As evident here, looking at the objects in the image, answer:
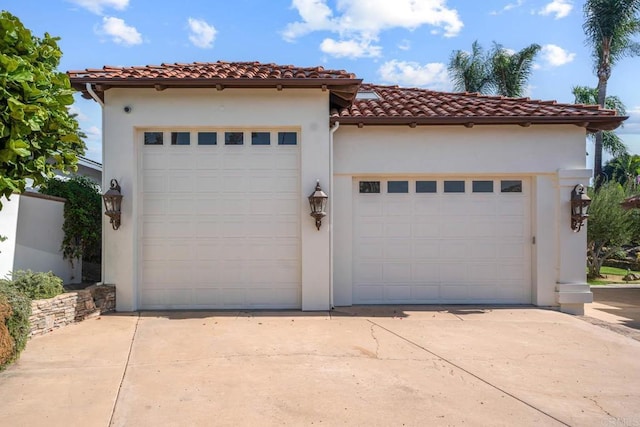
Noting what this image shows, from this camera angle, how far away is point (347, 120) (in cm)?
903

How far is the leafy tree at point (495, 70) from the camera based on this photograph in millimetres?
23406

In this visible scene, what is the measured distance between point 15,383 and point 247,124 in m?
5.67

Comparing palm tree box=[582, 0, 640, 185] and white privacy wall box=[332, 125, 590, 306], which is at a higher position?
palm tree box=[582, 0, 640, 185]

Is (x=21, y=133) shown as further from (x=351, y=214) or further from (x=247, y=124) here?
(x=351, y=214)

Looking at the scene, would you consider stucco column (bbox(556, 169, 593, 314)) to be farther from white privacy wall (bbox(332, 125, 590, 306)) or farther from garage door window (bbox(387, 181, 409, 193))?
garage door window (bbox(387, 181, 409, 193))

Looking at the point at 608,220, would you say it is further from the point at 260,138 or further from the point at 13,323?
the point at 13,323

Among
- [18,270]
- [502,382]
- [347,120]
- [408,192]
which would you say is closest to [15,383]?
[18,270]

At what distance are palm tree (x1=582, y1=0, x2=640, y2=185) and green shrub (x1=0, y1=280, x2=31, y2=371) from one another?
2398 centimetres

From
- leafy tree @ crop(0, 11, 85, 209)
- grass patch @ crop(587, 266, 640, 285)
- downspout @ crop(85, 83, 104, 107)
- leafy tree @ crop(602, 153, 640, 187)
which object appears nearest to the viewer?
leafy tree @ crop(0, 11, 85, 209)

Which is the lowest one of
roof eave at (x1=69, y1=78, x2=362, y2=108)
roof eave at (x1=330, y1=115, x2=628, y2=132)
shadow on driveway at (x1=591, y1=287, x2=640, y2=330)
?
shadow on driveway at (x1=591, y1=287, x2=640, y2=330)

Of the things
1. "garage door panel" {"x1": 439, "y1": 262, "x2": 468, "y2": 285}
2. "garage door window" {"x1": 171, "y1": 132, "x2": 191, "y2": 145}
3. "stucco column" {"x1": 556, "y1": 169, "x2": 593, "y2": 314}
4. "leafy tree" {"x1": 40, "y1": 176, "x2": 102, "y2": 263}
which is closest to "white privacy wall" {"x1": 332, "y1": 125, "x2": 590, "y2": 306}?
"stucco column" {"x1": 556, "y1": 169, "x2": 593, "y2": 314}

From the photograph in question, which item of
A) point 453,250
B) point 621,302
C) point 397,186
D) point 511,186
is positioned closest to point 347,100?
point 397,186

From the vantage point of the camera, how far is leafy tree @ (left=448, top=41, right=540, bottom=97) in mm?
23406

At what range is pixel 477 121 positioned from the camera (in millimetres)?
9141
